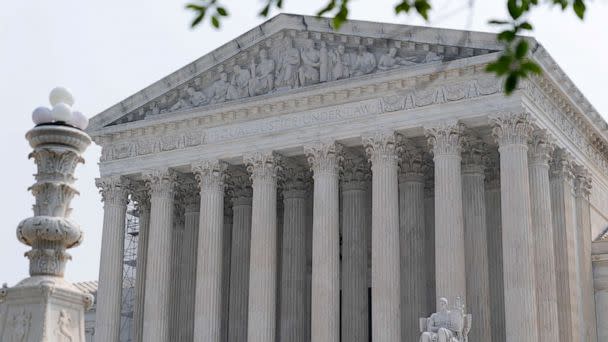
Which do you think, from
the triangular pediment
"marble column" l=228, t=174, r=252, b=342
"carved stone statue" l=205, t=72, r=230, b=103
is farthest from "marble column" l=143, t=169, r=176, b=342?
"carved stone statue" l=205, t=72, r=230, b=103

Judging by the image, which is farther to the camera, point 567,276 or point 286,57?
point 286,57

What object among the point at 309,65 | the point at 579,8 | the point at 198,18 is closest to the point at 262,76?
the point at 309,65

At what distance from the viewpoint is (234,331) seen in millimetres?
48250

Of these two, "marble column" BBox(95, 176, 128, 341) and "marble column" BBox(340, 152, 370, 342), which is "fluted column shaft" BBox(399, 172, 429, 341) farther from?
"marble column" BBox(95, 176, 128, 341)

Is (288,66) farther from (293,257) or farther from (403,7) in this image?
(403,7)

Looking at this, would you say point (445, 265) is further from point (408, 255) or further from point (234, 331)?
point (234, 331)

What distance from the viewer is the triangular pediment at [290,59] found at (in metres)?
41.3

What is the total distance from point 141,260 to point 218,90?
9.32 metres

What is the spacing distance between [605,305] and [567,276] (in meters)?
3.91

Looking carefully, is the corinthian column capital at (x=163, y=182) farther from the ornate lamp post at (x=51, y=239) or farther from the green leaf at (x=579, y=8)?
the green leaf at (x=579, y=8)

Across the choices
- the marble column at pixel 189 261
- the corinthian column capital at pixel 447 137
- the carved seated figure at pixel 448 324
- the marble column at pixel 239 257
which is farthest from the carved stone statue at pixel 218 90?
the carved seated figure at pixel 448 324

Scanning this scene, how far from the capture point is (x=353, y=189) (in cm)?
4672

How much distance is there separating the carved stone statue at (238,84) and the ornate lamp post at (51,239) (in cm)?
3038

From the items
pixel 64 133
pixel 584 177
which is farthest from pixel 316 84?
pixel 64 133
